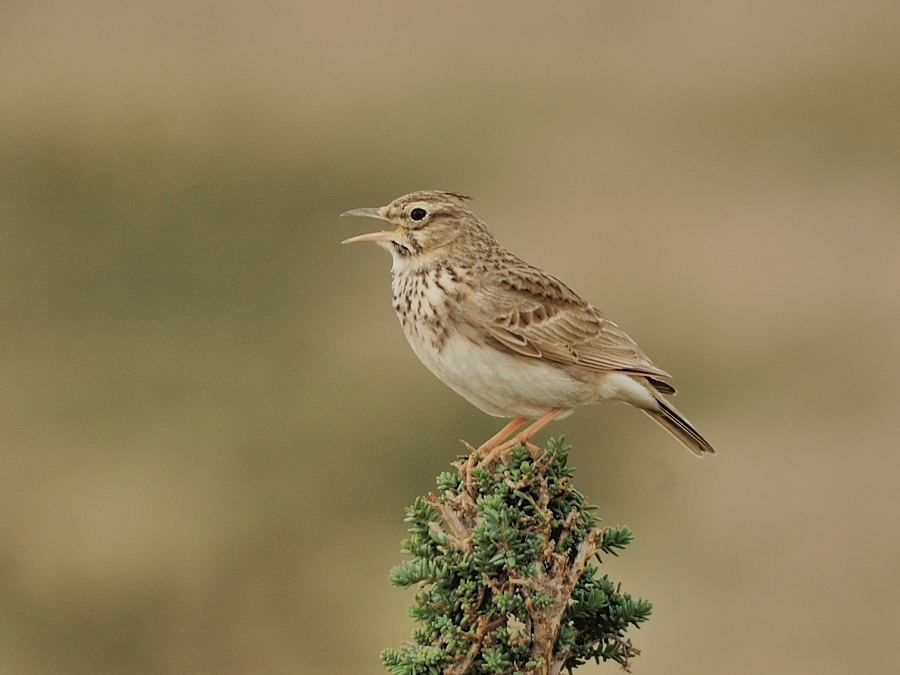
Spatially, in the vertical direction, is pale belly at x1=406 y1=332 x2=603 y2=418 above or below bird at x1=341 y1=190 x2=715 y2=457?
below

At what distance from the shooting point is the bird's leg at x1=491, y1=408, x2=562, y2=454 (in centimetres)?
532

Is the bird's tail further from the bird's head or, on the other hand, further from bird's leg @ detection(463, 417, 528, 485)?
the bird's head

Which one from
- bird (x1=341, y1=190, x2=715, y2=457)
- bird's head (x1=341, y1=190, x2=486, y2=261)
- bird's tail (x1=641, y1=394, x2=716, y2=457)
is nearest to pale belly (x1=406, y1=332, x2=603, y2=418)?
bird (x1=341, y1=190, x2=715, y2=457)

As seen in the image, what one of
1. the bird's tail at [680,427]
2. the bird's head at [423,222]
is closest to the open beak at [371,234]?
the bird's head at [423,222]

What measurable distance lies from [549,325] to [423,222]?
68 cm

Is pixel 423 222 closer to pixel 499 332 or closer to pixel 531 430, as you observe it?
pixel 499 332

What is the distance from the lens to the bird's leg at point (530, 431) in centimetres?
532

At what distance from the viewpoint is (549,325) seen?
245 inches

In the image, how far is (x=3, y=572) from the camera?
1183 centimetres

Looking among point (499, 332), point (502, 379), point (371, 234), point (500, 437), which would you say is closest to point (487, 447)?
point (500, 437)

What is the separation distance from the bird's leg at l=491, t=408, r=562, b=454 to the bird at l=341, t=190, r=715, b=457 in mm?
13

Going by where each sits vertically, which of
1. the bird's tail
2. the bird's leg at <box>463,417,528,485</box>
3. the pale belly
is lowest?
the bird's leg at <box>463,417,528,485</box>

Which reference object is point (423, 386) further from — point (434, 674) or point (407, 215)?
point (434, 674)

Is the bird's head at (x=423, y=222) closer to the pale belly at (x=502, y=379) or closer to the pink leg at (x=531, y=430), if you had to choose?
the pale belly at (x=502, y=379)
